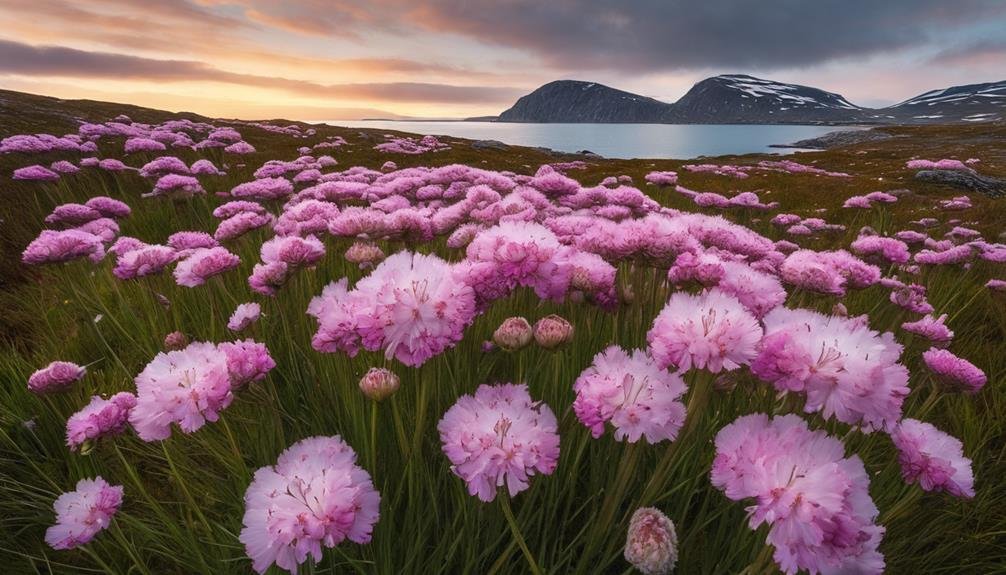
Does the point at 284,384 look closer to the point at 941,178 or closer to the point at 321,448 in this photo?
the point at 321,448

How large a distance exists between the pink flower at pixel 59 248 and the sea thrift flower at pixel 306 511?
282cm

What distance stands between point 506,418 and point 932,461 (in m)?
1.23

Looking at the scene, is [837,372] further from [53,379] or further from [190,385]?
[53,379]

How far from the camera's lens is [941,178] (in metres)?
14.3

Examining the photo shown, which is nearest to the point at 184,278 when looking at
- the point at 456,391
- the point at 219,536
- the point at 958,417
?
the point at 219,536

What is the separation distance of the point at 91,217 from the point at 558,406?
16.5ft

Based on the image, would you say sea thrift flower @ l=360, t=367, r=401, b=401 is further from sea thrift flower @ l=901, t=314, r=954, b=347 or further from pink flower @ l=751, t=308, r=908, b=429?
sea thrift flower @ l=901, t=314, r=954, b=347

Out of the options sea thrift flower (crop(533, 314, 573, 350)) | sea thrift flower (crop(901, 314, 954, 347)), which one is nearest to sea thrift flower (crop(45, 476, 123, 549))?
sea thrift flower (crop(533, 314, 573, 350))

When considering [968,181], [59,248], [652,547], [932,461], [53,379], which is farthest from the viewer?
[968,181]

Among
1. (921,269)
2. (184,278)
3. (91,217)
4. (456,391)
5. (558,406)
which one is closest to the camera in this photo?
(558,406)

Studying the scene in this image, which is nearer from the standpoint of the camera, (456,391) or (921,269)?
(456,391)

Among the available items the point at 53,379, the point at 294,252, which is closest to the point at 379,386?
the point at 294,252

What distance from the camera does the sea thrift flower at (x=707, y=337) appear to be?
1229 mm

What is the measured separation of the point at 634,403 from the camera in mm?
1271
